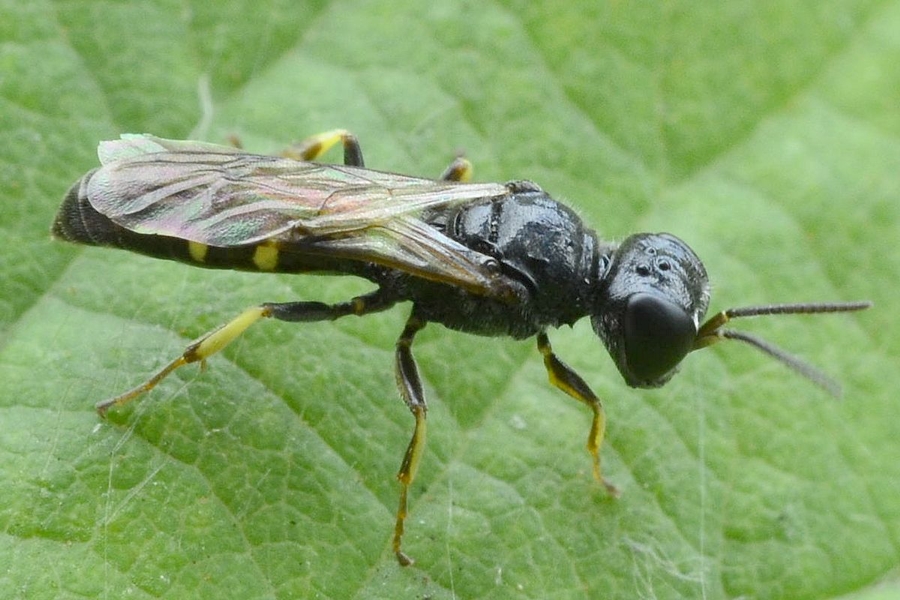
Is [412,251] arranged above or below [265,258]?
above

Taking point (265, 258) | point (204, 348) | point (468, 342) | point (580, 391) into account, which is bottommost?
point (468, 342)

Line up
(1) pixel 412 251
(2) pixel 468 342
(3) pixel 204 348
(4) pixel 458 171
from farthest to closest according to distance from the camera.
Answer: (4) pixel 458 171 < (2) pixel 468 342 < (1) pixel 412 251 < (3) pixel 204 348

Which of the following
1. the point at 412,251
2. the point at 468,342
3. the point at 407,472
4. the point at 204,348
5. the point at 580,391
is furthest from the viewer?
the point at 468,342

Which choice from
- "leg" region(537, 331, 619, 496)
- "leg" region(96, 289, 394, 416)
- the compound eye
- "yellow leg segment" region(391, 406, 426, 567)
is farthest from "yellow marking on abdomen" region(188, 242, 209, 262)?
the compound eye

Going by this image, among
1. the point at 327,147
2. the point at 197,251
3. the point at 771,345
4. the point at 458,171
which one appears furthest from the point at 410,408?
the point at 771,345

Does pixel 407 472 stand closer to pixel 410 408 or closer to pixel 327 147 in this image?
pixel 410 408

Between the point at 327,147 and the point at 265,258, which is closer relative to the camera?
the point at 265,258

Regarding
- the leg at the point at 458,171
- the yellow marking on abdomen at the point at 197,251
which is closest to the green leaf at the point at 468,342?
the leg at the point at 458,171
